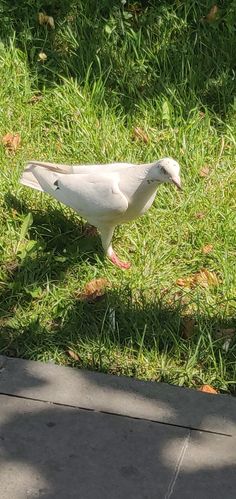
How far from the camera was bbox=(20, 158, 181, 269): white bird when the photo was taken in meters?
4.64

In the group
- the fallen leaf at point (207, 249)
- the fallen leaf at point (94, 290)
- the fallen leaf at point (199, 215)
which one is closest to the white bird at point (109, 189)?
the fallen leaf at point (94, 290)

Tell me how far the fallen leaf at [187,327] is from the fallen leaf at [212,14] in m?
2.76

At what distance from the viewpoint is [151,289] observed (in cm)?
474

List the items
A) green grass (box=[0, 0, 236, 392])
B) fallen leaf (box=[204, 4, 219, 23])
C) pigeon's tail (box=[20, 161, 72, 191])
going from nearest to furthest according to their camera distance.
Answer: green grass (box=[0, 0, 236, 392]) < pigeon's tail (box=[20, 161, 72, 191]) < fallen leaf (box=[204, 4, 219, 23])

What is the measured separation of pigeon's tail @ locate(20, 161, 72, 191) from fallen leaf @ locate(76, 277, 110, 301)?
0.61m

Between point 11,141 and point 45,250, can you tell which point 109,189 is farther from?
point 11,141

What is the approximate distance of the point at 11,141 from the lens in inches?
234

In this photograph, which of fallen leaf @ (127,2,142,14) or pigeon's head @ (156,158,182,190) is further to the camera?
fallen leaf @ (127,2,142,14)

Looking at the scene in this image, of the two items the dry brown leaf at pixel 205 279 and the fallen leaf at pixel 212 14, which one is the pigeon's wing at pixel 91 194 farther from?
the fallen leaf at pixel 212 14

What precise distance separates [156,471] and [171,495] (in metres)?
0.14

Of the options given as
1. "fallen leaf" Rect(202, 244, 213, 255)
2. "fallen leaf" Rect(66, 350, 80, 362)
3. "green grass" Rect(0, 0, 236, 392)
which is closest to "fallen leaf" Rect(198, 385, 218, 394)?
"green grass" Rect(0, 0, 236, 392)

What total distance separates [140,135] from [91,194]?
1.31 m

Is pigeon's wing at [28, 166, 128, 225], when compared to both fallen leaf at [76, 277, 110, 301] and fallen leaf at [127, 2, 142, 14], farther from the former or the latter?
fallen leaf at [127, 2, 142, 14]

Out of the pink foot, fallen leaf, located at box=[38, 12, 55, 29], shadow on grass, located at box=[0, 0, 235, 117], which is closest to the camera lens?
the pink foot
